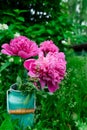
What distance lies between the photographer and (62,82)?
11.1 feet

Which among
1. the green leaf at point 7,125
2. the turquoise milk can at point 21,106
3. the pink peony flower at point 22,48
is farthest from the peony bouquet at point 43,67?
the green leaf at point 7,125

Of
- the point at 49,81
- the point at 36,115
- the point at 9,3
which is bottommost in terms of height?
the point at 36,115

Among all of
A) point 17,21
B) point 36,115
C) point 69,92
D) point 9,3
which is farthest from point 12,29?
point 36,115

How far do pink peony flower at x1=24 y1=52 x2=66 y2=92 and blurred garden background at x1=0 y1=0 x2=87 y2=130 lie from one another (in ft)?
0.61

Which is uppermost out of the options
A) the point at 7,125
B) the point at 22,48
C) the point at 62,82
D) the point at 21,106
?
the point at 22,48

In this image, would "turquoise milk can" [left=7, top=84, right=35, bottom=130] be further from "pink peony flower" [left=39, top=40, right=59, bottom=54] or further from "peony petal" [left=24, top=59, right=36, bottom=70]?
"pink peony flower" [left=39, top=40, right=59, bottom=54]

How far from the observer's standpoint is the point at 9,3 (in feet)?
22.0

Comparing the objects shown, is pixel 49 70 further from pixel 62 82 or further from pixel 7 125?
pixel 62 82

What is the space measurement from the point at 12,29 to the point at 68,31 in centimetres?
96

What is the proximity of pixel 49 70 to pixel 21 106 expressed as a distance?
0.33m

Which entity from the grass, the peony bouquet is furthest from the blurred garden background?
the peony bouquet

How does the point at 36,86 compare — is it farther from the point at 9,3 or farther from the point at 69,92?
the point at 9,3

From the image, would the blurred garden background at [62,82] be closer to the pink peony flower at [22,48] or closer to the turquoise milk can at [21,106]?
the turquoise milk can at [21,106]

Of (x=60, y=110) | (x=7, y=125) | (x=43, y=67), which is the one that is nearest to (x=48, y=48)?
(x=43, y=67)
